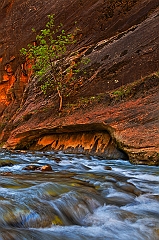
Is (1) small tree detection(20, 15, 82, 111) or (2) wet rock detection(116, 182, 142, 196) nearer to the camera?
(2) wet rock detection(116, 182, 142, 196)

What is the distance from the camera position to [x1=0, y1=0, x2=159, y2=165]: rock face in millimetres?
8641

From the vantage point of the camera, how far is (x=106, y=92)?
1188cm

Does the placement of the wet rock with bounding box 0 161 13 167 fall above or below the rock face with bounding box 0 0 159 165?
below

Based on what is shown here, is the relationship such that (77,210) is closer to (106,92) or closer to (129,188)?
(129,188)

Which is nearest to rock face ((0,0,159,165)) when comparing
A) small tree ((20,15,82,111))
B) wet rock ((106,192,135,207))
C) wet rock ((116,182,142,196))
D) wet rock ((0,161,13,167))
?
small tree ((20,15,82,111))


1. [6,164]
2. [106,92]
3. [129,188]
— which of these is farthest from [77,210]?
[106,92]

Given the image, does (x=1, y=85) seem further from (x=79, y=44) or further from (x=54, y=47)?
(x=54, y=47)

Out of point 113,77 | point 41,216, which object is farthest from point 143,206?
point 113,77

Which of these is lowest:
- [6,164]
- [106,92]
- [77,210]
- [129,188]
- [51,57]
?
[77,210]

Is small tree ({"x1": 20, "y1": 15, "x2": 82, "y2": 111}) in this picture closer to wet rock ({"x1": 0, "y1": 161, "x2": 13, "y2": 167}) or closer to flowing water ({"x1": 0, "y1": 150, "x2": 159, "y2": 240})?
wet rock ({"x1": 0, "y1": 161, "x2": 13, "y2": 167})

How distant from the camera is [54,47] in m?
13.7

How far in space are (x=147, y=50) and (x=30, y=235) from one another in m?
11.1

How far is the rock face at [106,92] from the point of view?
864 cm

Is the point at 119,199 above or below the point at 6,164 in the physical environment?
below
